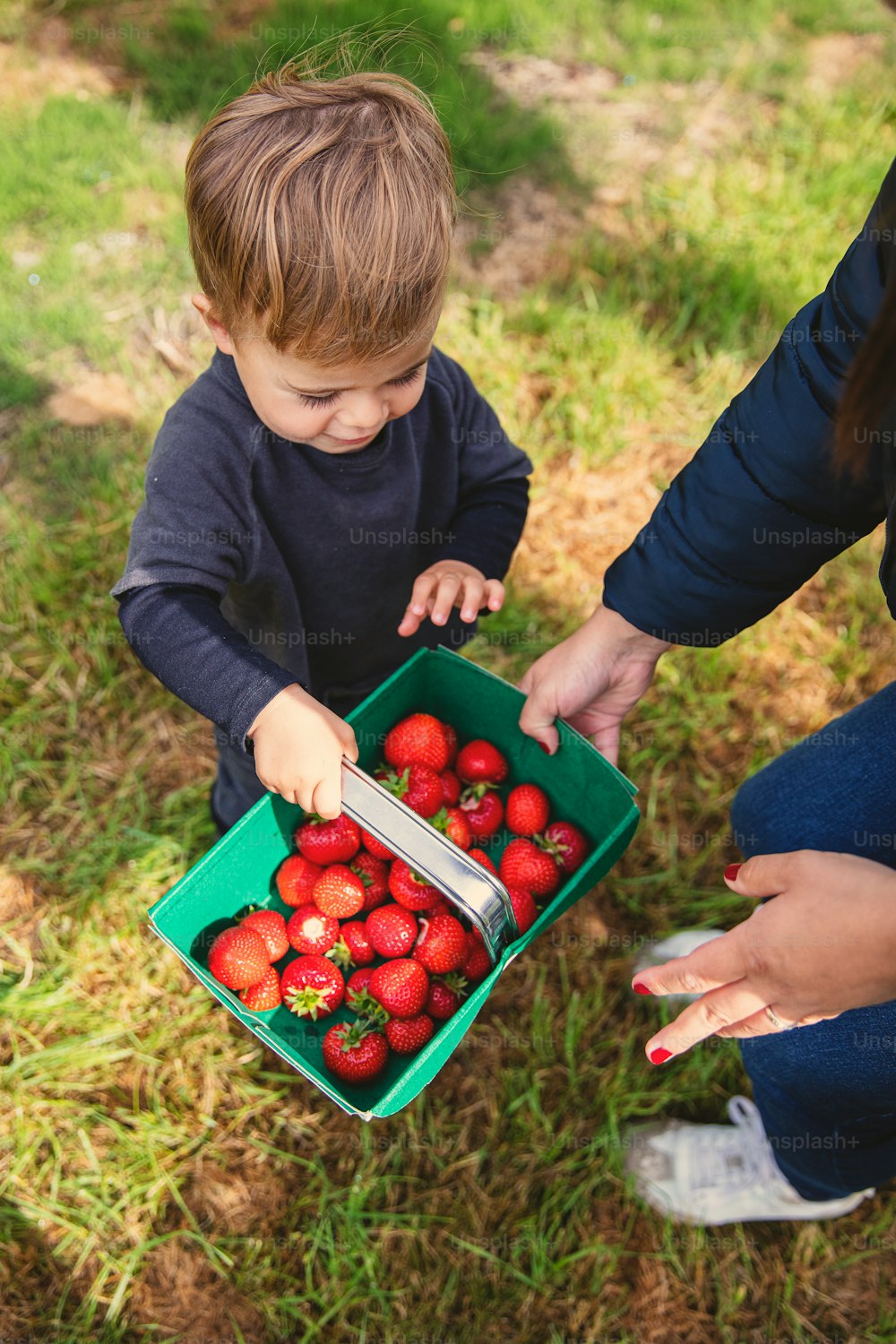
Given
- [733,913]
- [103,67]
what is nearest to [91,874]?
[733,913]

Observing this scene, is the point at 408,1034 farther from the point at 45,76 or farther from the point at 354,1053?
the point at 45,76

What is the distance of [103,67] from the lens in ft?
11.4

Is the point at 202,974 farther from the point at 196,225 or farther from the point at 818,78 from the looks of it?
the point at 818,78

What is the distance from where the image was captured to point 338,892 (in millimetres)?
1532

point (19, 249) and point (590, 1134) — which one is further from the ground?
point (19, 249)

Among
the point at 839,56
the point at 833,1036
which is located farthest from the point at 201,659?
the point at 839,56

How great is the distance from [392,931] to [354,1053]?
18cm

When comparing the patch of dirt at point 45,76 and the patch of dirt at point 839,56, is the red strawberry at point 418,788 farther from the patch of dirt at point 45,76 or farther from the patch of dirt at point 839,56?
the patch of dirt at point 839,56

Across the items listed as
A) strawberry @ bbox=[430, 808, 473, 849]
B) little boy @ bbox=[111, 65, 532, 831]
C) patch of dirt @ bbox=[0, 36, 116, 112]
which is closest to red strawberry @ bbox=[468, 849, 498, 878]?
strawberry @ bbox=[430, 808, 473, 849]

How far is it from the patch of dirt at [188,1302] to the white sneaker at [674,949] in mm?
953

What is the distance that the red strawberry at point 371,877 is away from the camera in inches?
62.4

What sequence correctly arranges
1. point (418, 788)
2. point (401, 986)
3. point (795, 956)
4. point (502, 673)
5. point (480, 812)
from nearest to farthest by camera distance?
point (795, 956), point (401, 986), point (418, 788), point (480, 812), point (502, 673)

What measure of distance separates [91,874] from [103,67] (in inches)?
117

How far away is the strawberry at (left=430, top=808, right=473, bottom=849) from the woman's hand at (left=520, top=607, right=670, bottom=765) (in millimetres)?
182
